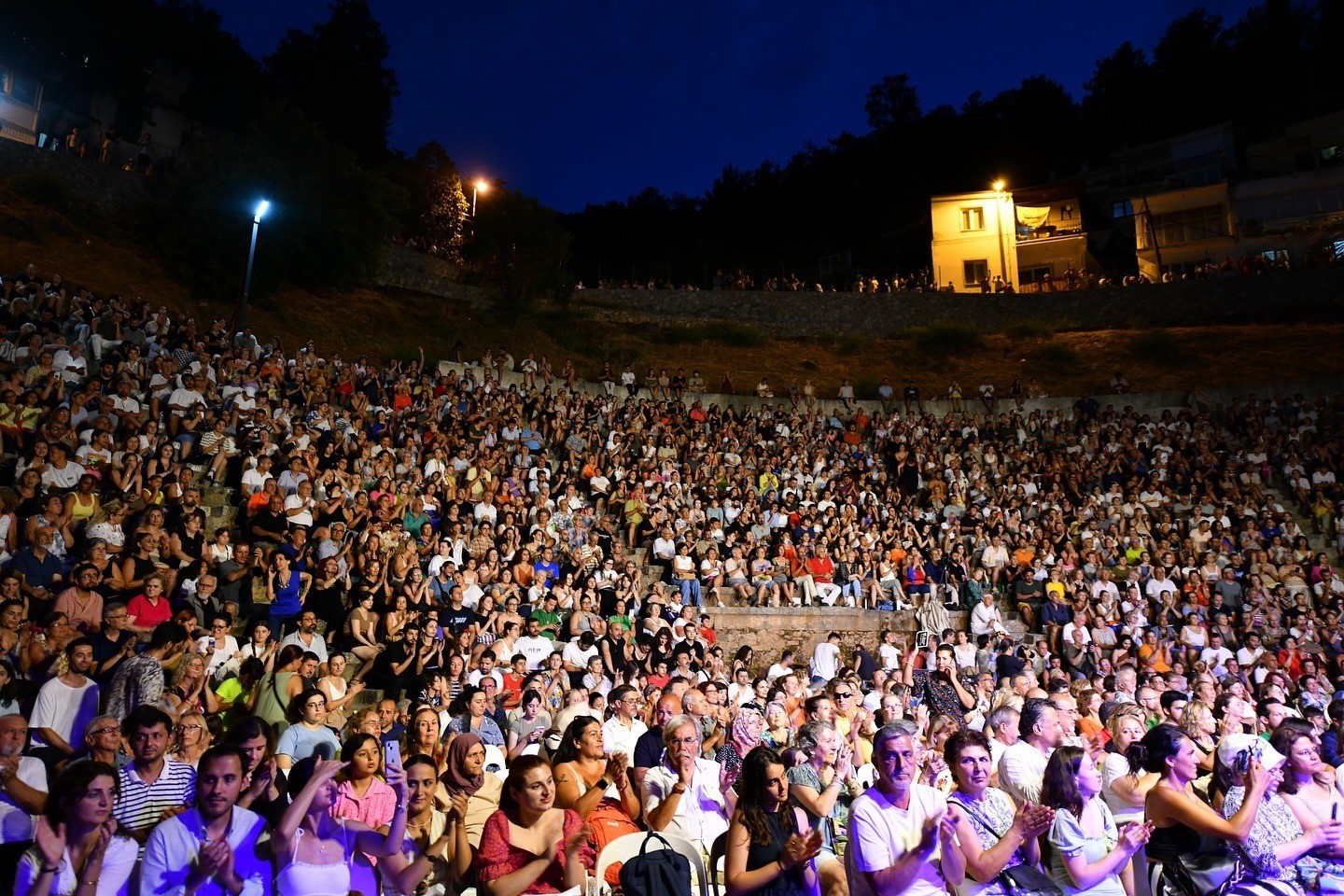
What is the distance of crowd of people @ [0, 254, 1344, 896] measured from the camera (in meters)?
3.44

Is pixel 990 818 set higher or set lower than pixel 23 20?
lower

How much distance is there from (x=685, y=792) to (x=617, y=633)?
16.1 ft

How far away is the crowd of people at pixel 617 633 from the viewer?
135 inches

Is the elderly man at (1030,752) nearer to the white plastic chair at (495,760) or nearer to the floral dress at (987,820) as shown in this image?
the floral dress at (987,820)

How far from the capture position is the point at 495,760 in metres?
5.90

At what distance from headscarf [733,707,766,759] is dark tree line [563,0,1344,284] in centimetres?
3731

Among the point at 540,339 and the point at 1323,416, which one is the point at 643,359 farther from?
the point at 1323,416

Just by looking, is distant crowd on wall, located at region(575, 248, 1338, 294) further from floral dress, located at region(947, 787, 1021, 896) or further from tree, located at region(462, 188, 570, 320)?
floral dress, located at region(947, 787, 1021, 896)

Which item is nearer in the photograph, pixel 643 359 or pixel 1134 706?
pixel 1134 706

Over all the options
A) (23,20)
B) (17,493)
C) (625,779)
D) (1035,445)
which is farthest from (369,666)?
(23,20)

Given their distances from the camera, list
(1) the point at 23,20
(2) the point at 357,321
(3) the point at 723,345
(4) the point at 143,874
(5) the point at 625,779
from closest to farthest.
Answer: (4) the point at 143,874
(5) the point at 625,779
(2) the point at 357,321
(3) the point at 723,345
(1) the point at 23,20

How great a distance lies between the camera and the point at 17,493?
7477 mm

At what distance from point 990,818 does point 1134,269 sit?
131 ft

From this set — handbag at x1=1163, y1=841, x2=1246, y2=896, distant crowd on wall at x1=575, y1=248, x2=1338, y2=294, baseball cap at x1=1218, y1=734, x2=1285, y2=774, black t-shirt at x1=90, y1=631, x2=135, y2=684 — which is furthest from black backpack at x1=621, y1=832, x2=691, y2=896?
distant crowd on wall at x1=575, y1=248, x2=1338, y2=294
